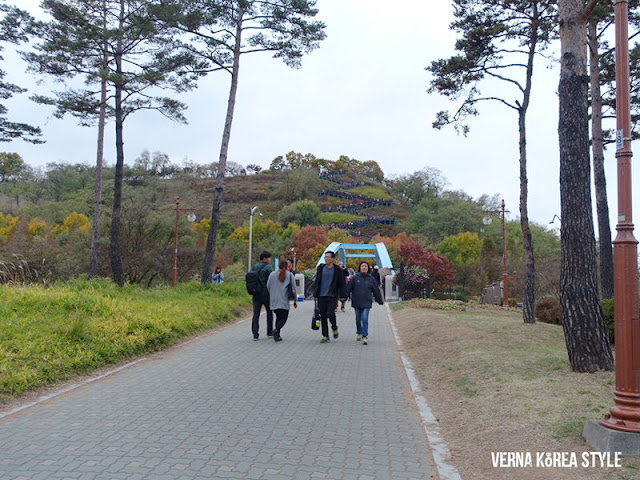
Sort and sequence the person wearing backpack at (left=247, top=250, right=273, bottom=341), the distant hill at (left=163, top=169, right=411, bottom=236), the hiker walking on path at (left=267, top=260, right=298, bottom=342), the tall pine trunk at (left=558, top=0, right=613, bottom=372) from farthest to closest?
1. the distant hill at (left=163, top=169, right=411, bottom=236)
2. the person wearing backpack at (left=247, top=250, right=273, bottom=341)
3. the hiker walking on path at (left=267, top=260, right=298, bottom=342)
4. the tall pine trunk at (left=558, top=0, right=613, bottom=372)

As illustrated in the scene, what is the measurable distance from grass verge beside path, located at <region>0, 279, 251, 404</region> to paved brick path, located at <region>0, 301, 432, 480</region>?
23.0 inches

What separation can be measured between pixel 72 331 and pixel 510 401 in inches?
260

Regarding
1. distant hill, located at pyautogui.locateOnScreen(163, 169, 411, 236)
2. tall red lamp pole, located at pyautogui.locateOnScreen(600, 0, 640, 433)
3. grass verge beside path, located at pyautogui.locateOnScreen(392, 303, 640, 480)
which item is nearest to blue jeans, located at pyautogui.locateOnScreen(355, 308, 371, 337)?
grass verge beside path, located at pyautogui.locateOnScreen(392, 303, 640, 480)

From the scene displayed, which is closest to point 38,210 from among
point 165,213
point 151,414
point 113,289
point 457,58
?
point 165,213

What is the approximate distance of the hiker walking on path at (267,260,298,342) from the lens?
11508 mm

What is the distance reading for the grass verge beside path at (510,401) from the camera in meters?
A: 4.48

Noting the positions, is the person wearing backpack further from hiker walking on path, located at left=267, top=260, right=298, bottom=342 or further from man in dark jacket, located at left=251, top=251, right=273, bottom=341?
hiker walking on path, located at left=267, top=260, right=298, bottom=342

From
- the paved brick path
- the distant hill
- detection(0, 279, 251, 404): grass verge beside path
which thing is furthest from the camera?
the distant hill

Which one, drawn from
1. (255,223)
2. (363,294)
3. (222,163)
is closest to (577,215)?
(363,294)

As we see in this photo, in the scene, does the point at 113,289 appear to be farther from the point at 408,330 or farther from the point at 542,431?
the point at 542,431

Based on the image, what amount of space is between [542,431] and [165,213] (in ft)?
132

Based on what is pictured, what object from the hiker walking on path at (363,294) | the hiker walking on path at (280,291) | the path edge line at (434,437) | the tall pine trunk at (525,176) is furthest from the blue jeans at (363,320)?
the tall pine trunk at (525,176)

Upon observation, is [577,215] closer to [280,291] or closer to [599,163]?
[280,291]

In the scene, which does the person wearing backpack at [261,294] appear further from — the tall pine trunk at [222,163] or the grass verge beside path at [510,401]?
the tall pine trunk at [222,163]
